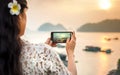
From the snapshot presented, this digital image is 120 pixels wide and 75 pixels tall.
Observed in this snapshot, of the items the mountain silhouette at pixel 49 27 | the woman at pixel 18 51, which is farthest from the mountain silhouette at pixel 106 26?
the woman at pixel 18 51

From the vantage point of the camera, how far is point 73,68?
126 centimetres

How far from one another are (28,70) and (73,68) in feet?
0.81

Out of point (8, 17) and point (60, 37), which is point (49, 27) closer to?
point (60, 37)

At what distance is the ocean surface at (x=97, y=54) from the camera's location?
1.77 metres

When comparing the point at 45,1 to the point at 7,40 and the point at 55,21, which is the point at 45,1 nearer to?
the point at 55,21

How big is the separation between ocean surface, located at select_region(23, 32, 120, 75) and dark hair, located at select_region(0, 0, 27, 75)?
0.79 metres

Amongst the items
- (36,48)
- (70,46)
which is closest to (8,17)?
(36,48)

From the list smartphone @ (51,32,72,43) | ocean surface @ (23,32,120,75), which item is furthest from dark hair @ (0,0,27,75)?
ocean surface @ (23,32,120,75)

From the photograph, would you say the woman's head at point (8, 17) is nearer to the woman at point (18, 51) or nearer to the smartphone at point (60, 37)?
the woman at point (18, 51)

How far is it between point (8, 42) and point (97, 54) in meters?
0.85

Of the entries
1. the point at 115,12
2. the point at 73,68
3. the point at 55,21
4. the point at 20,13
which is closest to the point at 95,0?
the point at 115,12

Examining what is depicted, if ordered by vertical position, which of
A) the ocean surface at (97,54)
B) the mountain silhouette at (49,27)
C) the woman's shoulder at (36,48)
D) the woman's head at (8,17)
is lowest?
the ocean surface at (97,54)

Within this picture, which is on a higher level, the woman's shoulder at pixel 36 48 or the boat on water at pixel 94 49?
the woman's shoulder at pixel 36 48

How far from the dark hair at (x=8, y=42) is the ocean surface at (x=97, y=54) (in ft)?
2.58
